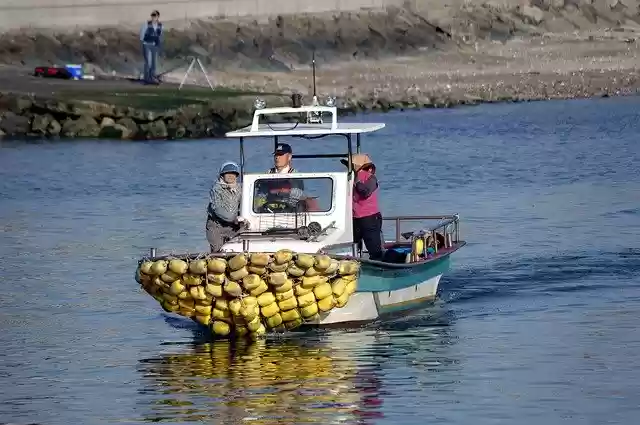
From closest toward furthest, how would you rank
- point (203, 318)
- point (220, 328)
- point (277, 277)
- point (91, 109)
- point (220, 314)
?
1. point (277, 277)
2. point (220, 314)
3. point (203, 318)
4. point (220, 328)
5. point (91, 109)

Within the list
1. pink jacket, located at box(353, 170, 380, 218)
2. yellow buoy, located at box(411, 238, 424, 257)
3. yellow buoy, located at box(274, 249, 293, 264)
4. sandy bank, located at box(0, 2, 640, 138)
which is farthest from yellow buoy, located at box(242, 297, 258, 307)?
sandy bank, located at box(0, 2, 640, 138)

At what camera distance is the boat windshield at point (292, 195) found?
70.0ft

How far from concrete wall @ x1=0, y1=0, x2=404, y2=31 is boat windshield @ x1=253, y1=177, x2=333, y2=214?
49.1 meters

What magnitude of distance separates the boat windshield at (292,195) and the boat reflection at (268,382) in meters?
1.62

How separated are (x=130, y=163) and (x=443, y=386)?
89.0 feet

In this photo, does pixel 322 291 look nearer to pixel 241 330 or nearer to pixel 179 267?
pixel 241 330

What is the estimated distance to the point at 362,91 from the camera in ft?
211

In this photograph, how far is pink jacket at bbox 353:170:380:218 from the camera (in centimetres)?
2158

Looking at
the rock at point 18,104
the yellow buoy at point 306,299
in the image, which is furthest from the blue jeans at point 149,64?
the yellow buoy at point 306,299

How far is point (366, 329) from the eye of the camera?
21172 millimetres

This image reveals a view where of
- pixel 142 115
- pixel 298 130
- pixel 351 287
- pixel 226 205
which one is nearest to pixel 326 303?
pixel 351 287

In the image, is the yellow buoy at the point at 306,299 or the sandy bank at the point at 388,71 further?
the sandy bank at the point at 388,71

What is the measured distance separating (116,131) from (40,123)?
2159 millimetres

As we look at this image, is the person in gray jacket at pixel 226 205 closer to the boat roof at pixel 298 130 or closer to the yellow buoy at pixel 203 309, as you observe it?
the boat roof at pixel 298 130
